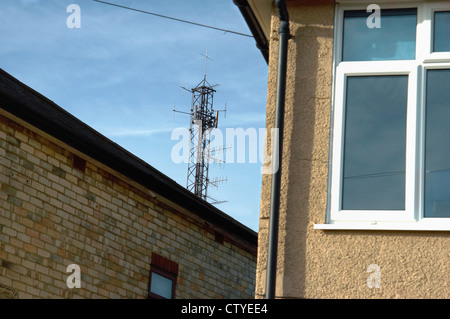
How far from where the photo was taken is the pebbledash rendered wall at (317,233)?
20.1 ft

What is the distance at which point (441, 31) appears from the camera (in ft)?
22.1

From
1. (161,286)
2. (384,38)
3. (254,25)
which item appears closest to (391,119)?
(384,38)

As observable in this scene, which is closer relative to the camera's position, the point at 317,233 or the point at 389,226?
the point at 389,226

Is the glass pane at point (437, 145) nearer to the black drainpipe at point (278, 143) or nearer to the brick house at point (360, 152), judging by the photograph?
the brick house at point (360, 152)

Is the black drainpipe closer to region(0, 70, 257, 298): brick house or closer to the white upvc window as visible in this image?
Result: the white upvc window

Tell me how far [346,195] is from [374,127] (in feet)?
2.07

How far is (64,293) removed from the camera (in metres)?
10.9

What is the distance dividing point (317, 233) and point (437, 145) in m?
1.23

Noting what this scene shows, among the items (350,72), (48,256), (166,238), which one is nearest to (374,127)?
(350,72)

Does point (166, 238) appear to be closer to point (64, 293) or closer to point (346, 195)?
point (64, 293)

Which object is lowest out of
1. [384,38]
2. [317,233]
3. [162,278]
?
[317,233]

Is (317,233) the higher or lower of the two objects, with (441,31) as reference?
lower

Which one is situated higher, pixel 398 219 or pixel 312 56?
pixel 312 56

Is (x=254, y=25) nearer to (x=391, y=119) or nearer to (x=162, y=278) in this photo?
(x=391, y=119)
